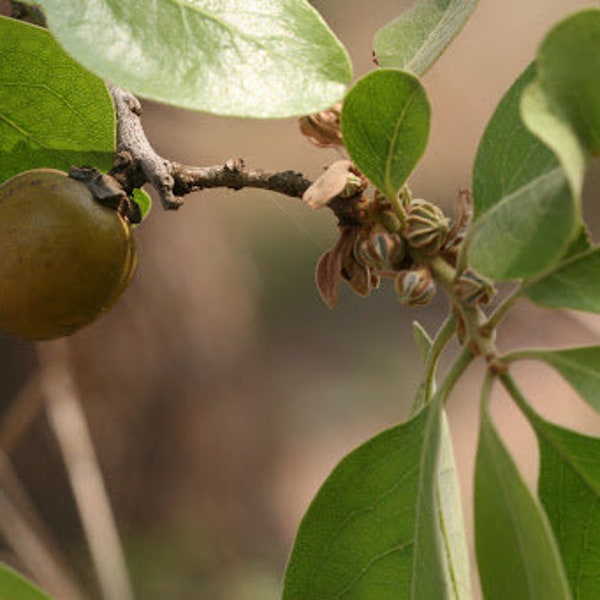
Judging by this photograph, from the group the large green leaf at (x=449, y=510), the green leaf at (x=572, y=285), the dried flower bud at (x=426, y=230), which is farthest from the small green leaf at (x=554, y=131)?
the large green leaf at (x=449, y=510)

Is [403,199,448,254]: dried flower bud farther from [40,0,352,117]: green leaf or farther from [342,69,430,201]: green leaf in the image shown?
[40,0,352,117]: green leaf

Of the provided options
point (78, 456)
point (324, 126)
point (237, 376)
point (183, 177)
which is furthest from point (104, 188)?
point (237, 376)

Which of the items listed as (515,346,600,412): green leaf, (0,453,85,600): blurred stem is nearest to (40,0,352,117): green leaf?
(515,346,600,412): green leaf

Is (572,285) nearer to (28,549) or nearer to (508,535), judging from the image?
(508,535)

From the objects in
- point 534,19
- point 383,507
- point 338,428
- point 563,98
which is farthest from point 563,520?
point 534,19

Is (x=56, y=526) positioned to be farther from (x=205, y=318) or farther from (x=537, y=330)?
(x=537, y=330)

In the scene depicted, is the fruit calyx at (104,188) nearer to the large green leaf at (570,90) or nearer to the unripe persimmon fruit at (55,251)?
the unripe persimmon fruit at (55,251)
